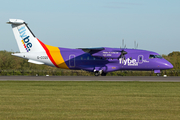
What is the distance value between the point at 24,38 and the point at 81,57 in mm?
8811

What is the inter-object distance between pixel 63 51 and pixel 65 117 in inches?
1083

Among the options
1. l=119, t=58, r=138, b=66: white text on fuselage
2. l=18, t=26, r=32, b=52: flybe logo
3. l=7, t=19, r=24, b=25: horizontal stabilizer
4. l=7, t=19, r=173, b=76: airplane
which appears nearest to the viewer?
l=7, t=19, r=173, b=76: airplane

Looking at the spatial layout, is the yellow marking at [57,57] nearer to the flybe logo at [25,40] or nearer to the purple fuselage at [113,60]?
the purple fuselage at [113,60]

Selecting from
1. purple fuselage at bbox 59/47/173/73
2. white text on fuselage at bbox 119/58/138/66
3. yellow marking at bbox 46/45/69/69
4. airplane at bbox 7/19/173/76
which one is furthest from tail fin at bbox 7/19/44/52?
white text on fuselage at bbox 119/58/138/66

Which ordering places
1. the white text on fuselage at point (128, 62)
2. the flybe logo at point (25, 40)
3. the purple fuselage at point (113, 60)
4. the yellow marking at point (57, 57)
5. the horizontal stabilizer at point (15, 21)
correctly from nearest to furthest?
the purple fuselage at point (113, 60) → the white text on fuselage at point (128, 62) → the horizontal stabilizer at point (15, 21) → the yellow marking at point (57, 57) → the flybe logo at point (25, 40)

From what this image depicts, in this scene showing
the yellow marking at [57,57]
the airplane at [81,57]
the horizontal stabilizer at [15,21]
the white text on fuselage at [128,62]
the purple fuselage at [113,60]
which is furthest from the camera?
the yellow marking at [57,57]

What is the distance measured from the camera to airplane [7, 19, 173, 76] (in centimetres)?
3497

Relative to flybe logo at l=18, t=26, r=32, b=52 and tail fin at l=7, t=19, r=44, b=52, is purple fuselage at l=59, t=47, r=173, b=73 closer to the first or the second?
tail fin at l=7, t=19, r=44, b=52

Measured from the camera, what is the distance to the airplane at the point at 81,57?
35.0 metres

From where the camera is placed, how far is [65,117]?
9477 millimetres

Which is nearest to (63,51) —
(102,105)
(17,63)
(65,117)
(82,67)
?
(82,67)

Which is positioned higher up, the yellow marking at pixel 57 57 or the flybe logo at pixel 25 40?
the flybe logo at pixel 25 40

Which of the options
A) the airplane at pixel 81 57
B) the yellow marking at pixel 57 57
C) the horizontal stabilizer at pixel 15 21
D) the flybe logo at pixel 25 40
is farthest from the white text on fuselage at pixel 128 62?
the horizontal stabilizer at pixel 15 21

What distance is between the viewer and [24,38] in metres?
36.3
